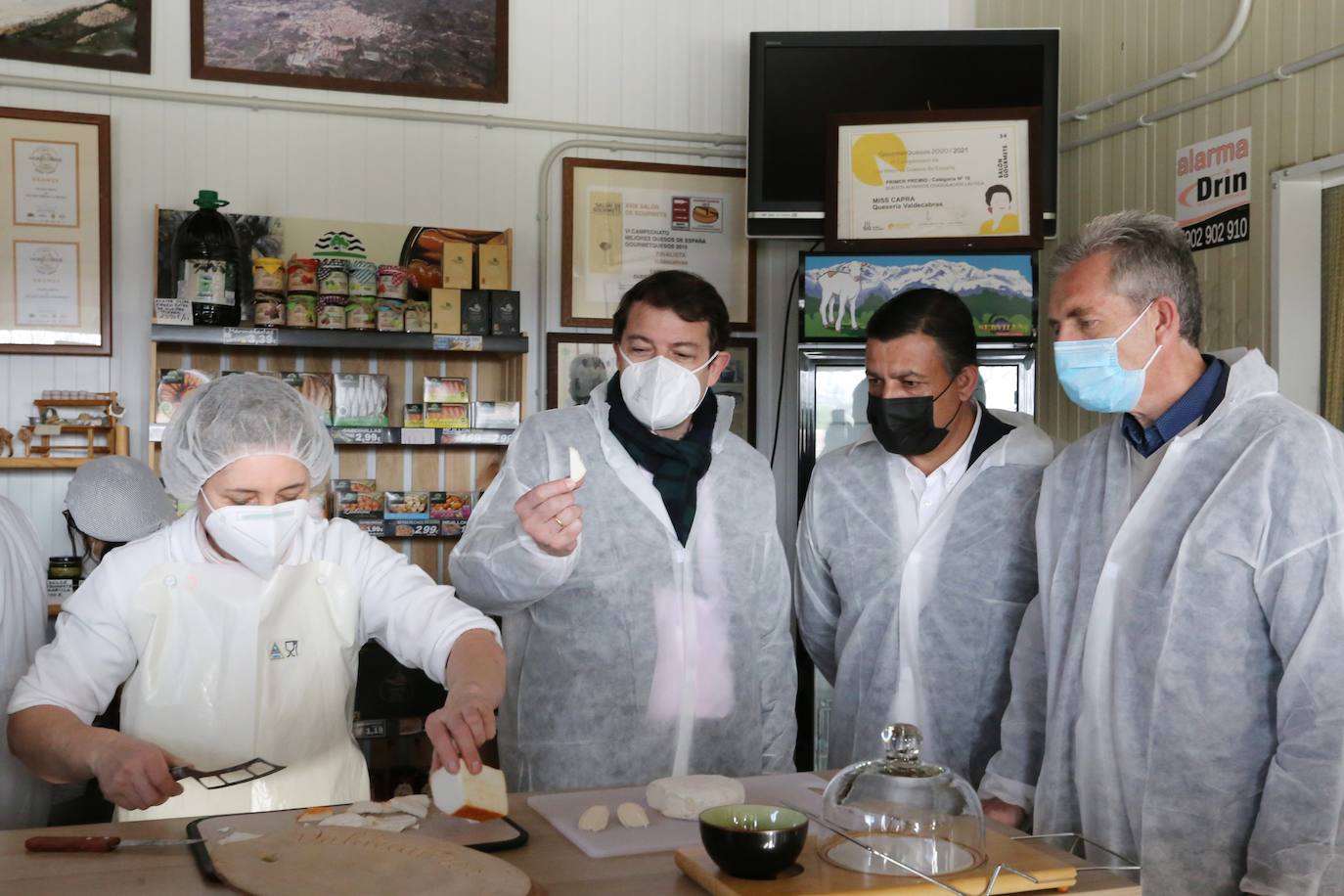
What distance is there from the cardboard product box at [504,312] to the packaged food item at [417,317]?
22 centimetres

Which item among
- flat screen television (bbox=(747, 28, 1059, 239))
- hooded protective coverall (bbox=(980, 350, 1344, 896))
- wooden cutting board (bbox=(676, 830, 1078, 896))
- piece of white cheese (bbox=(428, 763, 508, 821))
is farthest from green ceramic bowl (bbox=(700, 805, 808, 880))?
flat screen television (bbox=(747, 28, 1059, 239))

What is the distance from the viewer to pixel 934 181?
4059 mm

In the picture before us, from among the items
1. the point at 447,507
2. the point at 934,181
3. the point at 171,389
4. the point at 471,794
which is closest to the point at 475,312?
the point at 447,507

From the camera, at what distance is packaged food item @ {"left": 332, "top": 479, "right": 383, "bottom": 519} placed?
13.8ft

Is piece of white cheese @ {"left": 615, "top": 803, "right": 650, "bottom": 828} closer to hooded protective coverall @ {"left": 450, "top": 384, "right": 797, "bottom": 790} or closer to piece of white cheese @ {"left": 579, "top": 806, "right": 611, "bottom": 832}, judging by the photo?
piece of white cheese @ {"left": 579, "top": 806, "right": 611, "bottom": 832}

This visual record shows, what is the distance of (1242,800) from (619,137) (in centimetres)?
346

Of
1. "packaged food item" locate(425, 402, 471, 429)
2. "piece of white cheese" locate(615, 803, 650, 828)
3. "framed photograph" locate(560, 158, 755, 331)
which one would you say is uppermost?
"framed photograph" locate(560, 158, 755, 331)

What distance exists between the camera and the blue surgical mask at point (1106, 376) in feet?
6.88

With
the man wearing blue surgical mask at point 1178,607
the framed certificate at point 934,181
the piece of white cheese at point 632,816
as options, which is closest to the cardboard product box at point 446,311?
the framed certificate at point 934,181

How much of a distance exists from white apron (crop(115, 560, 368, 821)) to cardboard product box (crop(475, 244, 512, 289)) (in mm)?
2221

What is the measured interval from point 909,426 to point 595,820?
126 centimetres

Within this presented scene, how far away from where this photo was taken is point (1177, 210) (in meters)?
3.89

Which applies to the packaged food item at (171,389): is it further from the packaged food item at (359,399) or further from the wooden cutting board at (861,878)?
the wooden cutting board at (861,878)

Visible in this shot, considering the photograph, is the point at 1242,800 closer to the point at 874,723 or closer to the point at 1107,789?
the point at 1107,789
